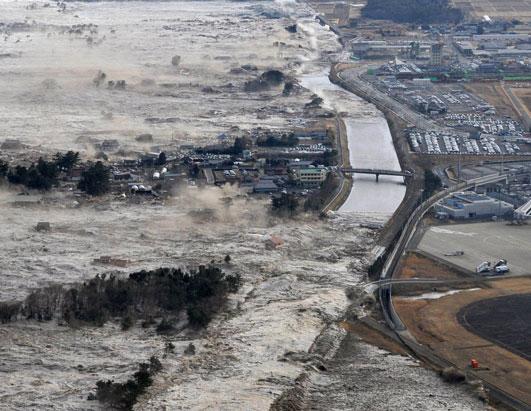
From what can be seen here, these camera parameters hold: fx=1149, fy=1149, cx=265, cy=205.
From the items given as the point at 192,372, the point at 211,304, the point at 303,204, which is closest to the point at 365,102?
the point at 303,204

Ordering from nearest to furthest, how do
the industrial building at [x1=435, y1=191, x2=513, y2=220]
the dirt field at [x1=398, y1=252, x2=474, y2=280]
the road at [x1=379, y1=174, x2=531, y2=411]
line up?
the road at [x1=379, y1=174, x2=531, y2=411] < the dirt field at [x1=398, y1=252, x2=474, y2=280] < the industrial building at [x1=435, y1=191, x2=513, y2=220]

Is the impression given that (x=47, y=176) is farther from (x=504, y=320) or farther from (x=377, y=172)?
(x=504, y=320)

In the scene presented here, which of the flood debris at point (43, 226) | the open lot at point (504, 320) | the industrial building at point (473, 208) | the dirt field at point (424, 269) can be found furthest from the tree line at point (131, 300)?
the industrial building at point (473, 208)

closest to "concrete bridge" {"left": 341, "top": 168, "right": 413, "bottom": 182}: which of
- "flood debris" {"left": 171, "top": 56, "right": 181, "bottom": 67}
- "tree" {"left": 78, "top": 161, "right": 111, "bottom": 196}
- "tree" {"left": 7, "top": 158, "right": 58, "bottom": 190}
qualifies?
"tree" {"left": 78, "top": 161, "right": 111, "bottom": 196}

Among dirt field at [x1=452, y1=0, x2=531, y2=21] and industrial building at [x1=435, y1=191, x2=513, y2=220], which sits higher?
industrial building at [x1=435, y1=191, x2=513, y2=220]

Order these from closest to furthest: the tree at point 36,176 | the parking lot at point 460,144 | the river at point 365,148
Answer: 1. the tree at point 36,176
2. the river at point 365,148
3. the parking lot at point 460,144

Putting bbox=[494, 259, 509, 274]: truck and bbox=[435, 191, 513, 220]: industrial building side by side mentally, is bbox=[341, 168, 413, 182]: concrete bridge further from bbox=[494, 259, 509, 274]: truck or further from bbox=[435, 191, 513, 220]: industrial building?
bbox=[494, 259, 509, 274]: truck

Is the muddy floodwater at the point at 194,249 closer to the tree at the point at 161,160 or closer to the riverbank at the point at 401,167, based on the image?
the riverbank at the point at 401,167

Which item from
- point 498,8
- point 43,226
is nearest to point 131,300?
point 43,226
